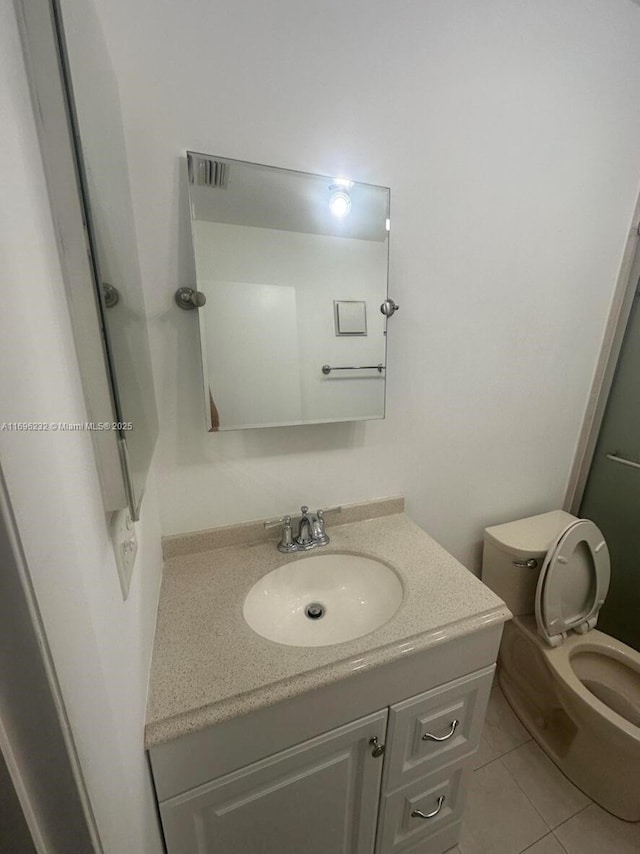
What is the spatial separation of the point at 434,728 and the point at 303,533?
0.57 metres

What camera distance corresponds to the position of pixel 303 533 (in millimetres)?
1007

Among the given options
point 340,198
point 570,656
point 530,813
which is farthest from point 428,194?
point 530,813

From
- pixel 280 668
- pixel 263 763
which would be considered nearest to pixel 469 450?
pixel 280 668

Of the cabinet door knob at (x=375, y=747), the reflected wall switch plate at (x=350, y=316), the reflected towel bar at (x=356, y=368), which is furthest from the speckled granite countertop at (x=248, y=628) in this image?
the reflected wall switch plate at (x=350, y=316)

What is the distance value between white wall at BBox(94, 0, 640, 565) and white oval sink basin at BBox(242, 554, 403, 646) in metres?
0.21

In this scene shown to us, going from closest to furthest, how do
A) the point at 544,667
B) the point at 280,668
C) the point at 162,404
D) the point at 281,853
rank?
the point at 280,668, the point at 281,853, the point at 162,404, the point at 544,667

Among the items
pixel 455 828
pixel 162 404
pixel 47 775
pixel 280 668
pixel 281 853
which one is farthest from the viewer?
pixel 455 828

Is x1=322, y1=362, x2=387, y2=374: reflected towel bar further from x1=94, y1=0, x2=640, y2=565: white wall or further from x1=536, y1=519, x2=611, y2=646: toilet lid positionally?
x1=536, y1=519, x2=611, y2=646: toilet lid

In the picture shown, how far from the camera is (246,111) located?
2.51 feet

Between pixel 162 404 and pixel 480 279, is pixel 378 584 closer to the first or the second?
pixel 162 404

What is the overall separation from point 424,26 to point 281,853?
6.60ft

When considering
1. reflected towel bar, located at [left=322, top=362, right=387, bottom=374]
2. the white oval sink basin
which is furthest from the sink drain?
reflected towel bar, located at [left=322, top=362, right=387, bottom=374]

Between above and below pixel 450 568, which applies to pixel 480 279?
above

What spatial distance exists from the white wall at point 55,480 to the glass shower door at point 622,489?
5.76ft
